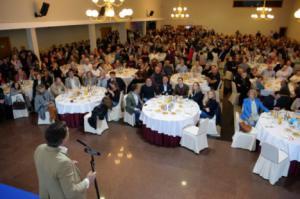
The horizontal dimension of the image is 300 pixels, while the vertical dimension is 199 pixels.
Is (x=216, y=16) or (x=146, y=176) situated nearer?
(x=146, y=176)

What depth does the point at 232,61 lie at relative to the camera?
36.5ft

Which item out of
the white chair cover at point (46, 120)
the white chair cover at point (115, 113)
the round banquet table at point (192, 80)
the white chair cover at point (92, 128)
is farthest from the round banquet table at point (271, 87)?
the white chair cover at point (46, 120)

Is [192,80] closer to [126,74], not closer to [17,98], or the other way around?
[126,74]

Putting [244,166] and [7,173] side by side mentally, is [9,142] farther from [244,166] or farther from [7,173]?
[244,166]

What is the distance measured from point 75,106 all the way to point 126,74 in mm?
3571

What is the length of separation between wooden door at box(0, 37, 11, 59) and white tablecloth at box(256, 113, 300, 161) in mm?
13997

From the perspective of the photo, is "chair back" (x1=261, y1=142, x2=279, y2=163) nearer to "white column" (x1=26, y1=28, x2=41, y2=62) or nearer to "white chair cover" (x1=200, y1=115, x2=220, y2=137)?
"white chair cover" (x1=200, y1=115, x2=220, y2=137)

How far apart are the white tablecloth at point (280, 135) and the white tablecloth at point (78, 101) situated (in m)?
4.66

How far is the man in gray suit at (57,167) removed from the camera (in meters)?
2.22

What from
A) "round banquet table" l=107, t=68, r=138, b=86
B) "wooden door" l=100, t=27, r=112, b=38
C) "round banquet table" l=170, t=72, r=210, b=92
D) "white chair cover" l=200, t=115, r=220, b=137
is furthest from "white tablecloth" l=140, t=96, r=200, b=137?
"wooden door" l=100, t=27, r=112, b=38

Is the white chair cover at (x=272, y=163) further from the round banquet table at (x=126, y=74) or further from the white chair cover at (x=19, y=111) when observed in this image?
the white chair cover at (x=19, y=111)

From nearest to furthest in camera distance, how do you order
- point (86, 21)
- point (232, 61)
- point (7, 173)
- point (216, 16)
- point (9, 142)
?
point (7, 173), point (9, 142), point (232, 61), point (86, 21), point (216, 16)

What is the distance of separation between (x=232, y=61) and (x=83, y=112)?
7.48 metres

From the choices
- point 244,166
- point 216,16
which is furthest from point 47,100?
point 216,16
